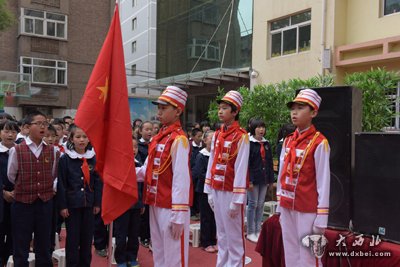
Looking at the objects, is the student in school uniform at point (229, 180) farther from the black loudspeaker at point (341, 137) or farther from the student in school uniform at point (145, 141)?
the student in school uniform at point (145, 141)

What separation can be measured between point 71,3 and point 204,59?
8948 mm

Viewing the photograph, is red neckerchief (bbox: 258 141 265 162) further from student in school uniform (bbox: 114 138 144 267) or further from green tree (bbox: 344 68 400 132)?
green tree (bbox: 344 68 400 132)

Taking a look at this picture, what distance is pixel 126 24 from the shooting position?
32.0 metres

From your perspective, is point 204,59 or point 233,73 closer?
point 233,73

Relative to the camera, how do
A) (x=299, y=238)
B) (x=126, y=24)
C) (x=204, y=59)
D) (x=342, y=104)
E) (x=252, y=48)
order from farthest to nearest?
(x=126, y=24)
(x=204, y=59)
(x=252, y=48)
(x=342, y=104)
(x=299, y=238)

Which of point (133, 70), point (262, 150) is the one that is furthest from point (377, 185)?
point (133, 70)

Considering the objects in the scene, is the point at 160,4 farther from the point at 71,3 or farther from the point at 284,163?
the point at 284,163

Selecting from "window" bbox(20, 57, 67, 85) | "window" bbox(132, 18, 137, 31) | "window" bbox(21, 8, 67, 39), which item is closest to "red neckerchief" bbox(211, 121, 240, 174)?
"window" bbox(20, 57, 67, 85)

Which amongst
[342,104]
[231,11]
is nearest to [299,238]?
[342,104]

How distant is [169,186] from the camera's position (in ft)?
11.6

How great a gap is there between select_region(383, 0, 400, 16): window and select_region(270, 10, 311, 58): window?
247 cm

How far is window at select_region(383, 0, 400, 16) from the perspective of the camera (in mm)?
Answer: 10898

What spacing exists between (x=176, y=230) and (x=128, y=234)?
1803 millimetres

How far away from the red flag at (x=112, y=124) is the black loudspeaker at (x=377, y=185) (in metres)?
2.06
